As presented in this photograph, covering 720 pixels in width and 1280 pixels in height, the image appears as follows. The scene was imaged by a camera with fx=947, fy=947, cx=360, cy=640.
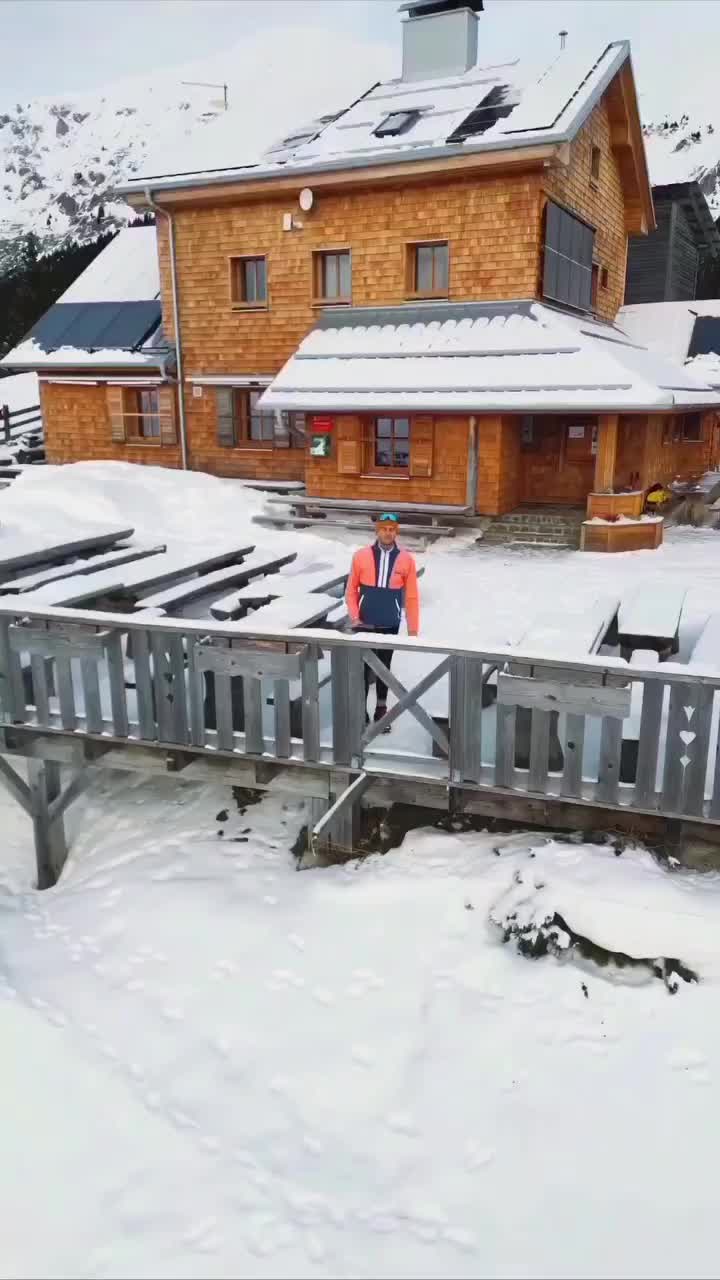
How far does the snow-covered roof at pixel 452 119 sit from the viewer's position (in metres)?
16.8

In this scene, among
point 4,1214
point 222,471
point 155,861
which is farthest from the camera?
point 222,471

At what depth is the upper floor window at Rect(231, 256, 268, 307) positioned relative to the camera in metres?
19.9

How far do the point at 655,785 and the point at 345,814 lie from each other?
81.8 inches

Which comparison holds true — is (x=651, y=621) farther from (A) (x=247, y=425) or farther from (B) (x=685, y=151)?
(B) (x=685, y=151)

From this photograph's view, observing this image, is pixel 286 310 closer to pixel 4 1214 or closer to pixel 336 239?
pixel 336 239

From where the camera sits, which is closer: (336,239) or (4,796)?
(4,796)

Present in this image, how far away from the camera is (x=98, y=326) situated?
21828mm

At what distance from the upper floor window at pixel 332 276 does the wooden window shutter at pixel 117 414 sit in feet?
16.4

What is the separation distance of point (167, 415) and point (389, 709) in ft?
52.6

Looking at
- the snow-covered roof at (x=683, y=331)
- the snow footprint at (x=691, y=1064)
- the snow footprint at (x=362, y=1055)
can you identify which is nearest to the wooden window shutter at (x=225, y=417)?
the snow-covered roof at (x=683, y=331)

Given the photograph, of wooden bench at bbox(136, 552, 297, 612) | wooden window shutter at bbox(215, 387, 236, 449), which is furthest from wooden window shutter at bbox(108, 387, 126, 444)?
wooden bench at bbox(136, 552, 297, 612)

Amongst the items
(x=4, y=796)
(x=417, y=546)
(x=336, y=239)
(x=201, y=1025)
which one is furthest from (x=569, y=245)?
(x=201, y=1025)

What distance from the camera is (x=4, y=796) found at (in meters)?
8.70

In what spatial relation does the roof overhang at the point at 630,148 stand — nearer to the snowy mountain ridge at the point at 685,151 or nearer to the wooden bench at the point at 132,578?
the wooden bench at the point at 132,578
